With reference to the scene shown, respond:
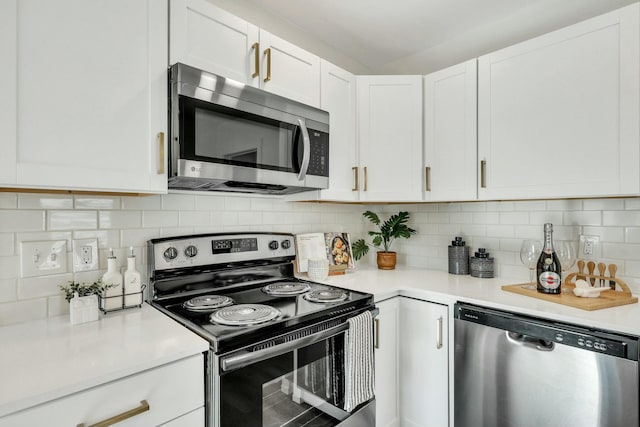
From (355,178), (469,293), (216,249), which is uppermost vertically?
(355,178)

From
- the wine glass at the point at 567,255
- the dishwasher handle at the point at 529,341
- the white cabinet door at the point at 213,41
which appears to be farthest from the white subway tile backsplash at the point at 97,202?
the wine glass at the point at 567,255

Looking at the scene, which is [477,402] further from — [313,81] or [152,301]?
[313,81]

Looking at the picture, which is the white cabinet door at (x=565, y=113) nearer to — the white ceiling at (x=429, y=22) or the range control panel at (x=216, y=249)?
the white ceiling at (x=429, y=22)

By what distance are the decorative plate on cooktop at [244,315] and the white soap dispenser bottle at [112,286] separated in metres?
0.40

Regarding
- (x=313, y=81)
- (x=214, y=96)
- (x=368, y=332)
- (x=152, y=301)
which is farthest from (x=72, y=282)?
(x=313, y=81)

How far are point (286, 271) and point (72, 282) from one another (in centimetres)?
105

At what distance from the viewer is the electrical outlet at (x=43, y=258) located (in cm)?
122

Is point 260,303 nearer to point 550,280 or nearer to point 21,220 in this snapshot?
point 21,220

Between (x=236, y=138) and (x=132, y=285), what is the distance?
746 mm

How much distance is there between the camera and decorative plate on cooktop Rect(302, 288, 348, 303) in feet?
4.95

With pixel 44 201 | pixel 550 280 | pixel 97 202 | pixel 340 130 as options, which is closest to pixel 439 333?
pixel 550 280

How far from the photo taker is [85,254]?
135cm

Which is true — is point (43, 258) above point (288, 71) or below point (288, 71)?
below

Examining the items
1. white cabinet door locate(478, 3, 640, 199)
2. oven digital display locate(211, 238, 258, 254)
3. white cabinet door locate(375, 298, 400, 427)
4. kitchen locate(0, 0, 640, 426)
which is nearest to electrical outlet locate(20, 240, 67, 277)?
kitchen locate(0, 0, 640, 426)
